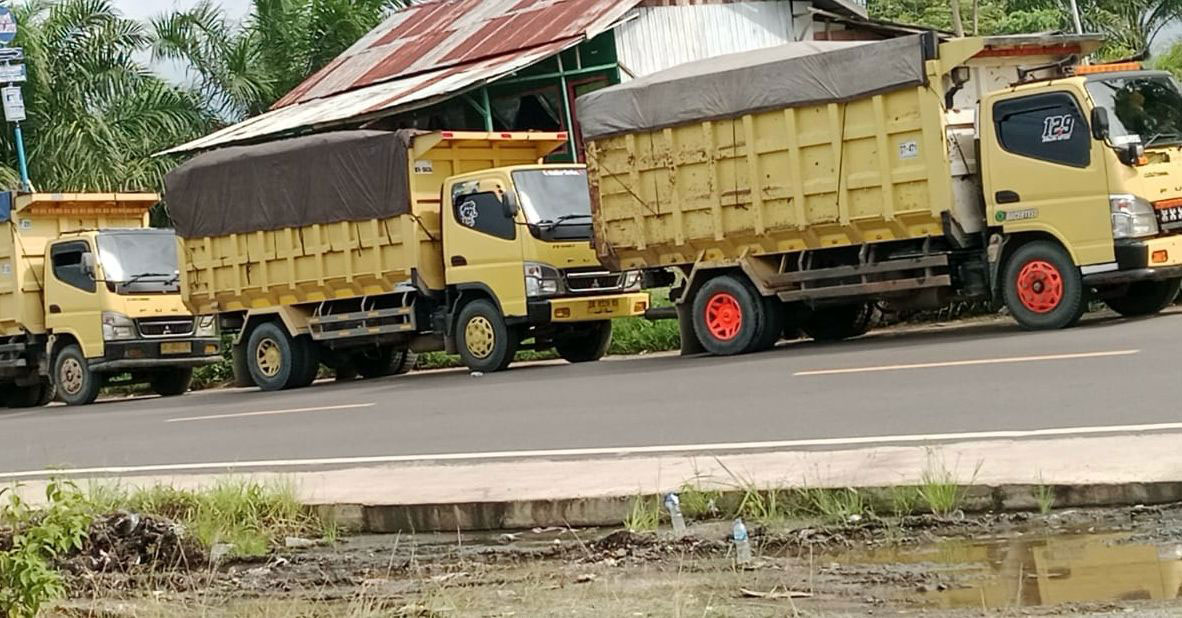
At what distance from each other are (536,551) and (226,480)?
2.94 metres

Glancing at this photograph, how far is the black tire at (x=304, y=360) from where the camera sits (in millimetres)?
21312

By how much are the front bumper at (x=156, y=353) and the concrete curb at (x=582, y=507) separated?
14.5 metres

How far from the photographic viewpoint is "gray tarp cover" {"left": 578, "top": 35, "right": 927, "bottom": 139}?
16094 mm

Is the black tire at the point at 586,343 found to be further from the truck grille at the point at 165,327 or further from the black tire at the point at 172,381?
the black tire at the point at 172,381

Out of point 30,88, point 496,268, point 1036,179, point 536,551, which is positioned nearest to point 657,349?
point 496,268

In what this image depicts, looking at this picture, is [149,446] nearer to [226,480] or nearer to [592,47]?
[226,480]

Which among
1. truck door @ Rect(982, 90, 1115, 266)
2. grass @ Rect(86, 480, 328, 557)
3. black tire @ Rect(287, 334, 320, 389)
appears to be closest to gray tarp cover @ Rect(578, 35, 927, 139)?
truck door @ Rect(982, 90, 1115, 266)

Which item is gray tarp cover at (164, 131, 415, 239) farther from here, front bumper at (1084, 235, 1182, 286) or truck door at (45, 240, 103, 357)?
front bumper at (1084, 235, 1182, 286)

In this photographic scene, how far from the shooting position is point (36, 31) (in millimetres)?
32656

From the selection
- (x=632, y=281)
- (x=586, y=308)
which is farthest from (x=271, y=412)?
(x=632, y=281)

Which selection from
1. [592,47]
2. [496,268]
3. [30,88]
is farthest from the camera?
[30,88]

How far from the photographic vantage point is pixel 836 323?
18719 millimetres

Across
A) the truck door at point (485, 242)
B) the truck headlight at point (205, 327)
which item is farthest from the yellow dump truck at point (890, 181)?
the truck headlight at point (205, 327)

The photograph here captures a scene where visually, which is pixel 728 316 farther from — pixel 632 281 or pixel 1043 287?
pixel 1043 287
